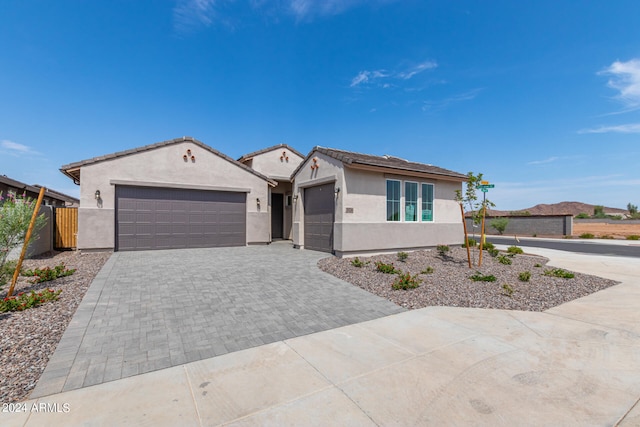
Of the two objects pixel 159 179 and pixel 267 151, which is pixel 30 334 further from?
pixel 267 151

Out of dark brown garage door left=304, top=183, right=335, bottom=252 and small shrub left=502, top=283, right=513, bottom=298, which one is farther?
dark brown garage door left=304, top=183, right=335, bottom=252

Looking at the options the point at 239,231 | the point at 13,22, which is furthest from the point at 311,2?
the point at 239,231

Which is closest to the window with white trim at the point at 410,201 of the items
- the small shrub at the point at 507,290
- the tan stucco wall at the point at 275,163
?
the small shrub at the point at 507,290

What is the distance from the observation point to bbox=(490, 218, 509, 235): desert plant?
2978 centimetres

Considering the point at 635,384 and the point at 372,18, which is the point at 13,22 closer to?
the point at 372,18

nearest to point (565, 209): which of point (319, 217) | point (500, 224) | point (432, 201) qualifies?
point (500, 224)

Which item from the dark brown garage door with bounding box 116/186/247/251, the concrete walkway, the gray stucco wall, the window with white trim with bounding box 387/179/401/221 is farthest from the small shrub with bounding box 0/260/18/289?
the gray stucco wall

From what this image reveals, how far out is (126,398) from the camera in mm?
2627

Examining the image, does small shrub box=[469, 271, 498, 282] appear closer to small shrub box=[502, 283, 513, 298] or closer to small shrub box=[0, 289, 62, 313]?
small shrub box=[502, 283, 513, 298]

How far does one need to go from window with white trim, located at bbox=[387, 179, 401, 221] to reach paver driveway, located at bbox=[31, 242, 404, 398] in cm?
484

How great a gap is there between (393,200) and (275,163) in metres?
8.64

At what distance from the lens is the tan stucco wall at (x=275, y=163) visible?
55.8ft

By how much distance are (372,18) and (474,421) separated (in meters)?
13.3

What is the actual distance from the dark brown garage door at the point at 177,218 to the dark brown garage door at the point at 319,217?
3364 millimetres
